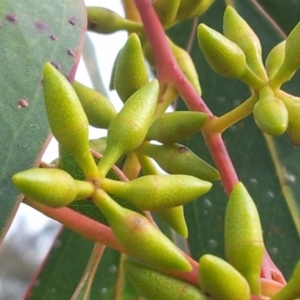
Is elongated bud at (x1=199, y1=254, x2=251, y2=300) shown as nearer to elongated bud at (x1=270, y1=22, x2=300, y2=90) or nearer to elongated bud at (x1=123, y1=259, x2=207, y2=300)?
elongated bud at (x1=123, y1=259, x2=207, y2=300)

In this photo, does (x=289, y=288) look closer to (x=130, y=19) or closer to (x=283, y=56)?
(x=283, y=56)

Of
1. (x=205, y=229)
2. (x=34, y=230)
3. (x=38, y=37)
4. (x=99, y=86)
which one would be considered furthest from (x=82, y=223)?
(x=34, y=230)

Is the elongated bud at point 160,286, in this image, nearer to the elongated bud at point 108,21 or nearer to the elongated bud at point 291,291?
the elongated bud at point 291,291

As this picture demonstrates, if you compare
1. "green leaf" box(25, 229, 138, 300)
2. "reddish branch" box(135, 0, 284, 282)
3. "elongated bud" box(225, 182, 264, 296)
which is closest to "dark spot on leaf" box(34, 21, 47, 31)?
"reddish branch" box(135, 0, 284, 282)

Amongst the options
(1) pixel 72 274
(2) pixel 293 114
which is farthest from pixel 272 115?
(1) pixel 72 274

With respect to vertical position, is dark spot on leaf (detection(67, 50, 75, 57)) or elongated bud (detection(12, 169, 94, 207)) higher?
dark spot on leaf (detection(67, 50, 75, 57))

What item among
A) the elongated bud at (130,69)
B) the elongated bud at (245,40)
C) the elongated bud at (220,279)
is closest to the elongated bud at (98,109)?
the elongated bud at (130,69)
